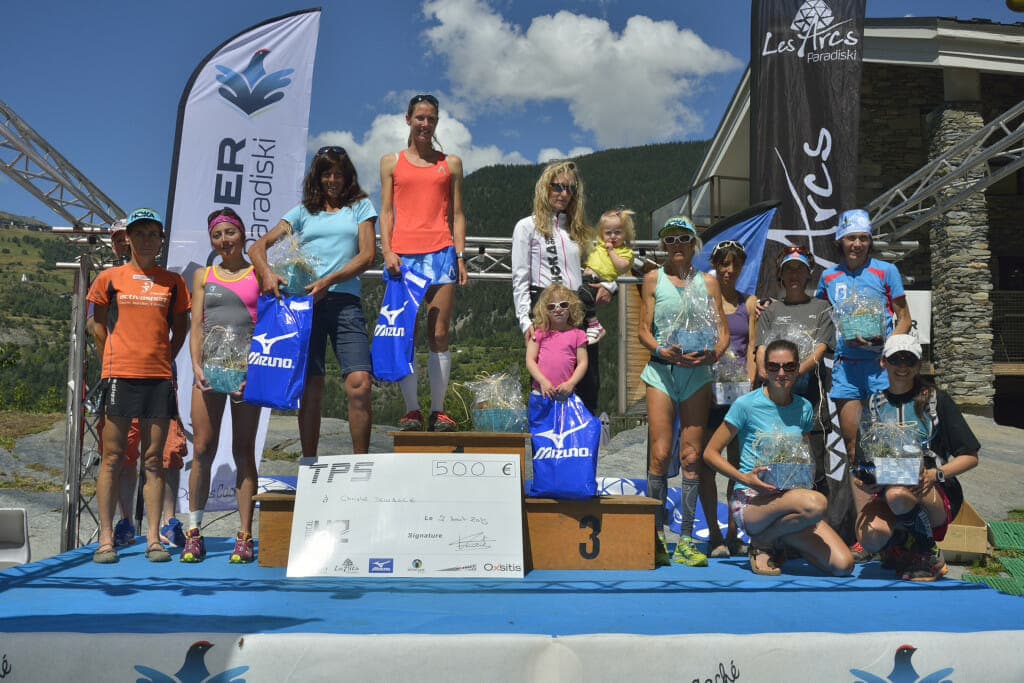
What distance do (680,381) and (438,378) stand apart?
131 cm

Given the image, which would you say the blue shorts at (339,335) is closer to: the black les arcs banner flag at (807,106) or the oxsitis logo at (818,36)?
the black les arcs banner flag at (807,106)

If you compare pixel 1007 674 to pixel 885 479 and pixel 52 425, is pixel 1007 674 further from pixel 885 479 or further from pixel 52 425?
pixel 52 425

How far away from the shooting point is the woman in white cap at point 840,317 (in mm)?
4148

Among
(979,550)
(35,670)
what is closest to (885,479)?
(979,550)

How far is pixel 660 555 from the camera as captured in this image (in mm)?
3979

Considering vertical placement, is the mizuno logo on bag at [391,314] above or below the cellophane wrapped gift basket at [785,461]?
above

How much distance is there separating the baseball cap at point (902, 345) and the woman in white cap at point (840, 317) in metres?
0.32

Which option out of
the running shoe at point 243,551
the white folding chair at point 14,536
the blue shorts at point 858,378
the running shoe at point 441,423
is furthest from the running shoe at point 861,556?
the white folding chair at point 14,536

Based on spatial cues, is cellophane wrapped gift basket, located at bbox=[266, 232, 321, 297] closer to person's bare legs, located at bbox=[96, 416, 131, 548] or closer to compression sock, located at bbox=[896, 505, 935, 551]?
person's bare legs, located at bbox=[96, 416, 131, 548]

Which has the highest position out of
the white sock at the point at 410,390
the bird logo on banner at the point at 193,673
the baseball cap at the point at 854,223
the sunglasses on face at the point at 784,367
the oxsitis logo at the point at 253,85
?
the oxsitis logo at the point at 253,85

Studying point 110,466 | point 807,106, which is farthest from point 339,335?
point 807,106

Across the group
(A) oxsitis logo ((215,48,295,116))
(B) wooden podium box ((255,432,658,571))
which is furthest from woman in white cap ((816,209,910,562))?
(A) oxsitis logo ((215,48,295,116))

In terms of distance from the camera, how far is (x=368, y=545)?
3568mm

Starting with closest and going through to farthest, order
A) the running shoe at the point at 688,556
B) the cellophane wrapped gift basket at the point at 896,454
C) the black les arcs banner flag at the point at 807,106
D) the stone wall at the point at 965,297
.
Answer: the cellophane wrapped gift basket at the point at 896,454 < the running shoe at the point at 688,556 < the black les arcs banner flag at the point at 807,106 < the stone wall at the point at 965,297
